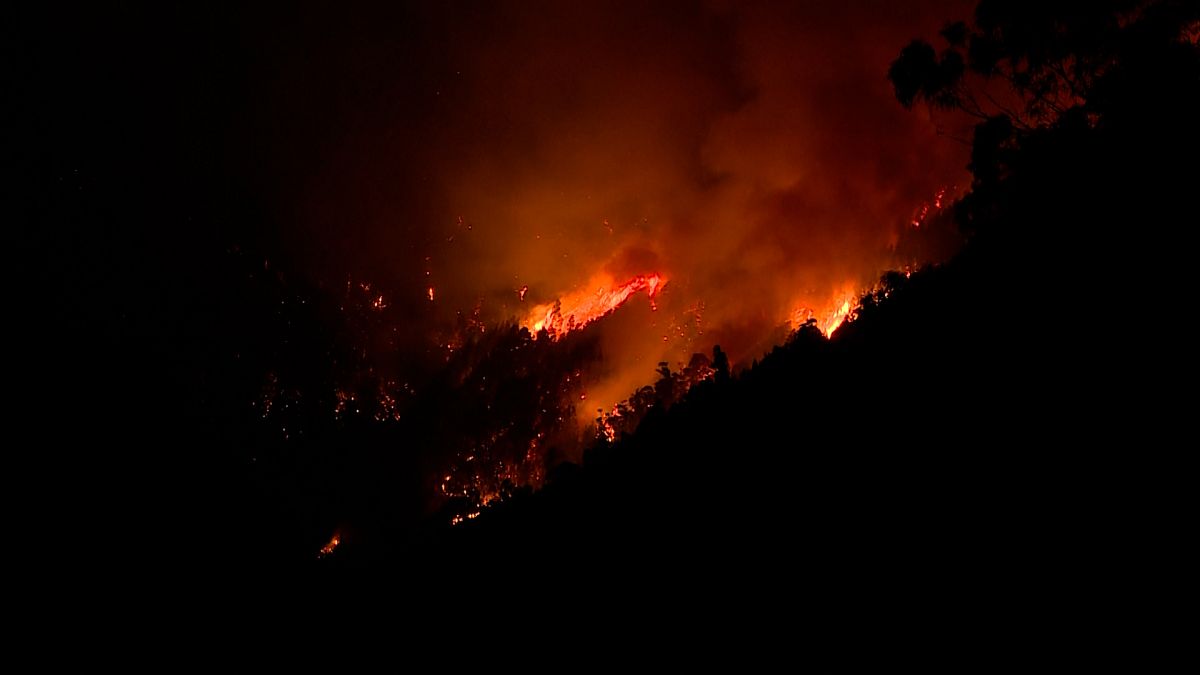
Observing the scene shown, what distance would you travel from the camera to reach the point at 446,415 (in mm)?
104625

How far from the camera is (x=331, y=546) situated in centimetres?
7812

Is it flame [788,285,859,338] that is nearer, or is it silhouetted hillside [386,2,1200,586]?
silhouetted hillside [386,2,1200,586]

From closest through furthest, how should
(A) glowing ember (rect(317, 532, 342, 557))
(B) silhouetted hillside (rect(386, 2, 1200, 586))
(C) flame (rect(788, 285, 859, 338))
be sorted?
1. (B) silhouetted hillside (rect(386, 2, 1200, 586))
2. (C) flame (rect(788, 285, 859, 338))
3. (A) glowing ember (rect(317, 532, 342, 557))

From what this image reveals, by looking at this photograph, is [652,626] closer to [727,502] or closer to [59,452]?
[727,502]

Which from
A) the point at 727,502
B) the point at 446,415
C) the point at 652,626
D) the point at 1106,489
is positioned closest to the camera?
the point at 1106,489

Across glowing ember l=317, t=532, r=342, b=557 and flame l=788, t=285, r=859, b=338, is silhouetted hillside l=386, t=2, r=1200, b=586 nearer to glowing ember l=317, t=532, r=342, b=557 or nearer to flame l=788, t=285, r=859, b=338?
flame l=788, t=285, r=859, b=338

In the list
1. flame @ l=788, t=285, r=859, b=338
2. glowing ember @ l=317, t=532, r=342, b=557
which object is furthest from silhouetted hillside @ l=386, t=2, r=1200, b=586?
glowing ember @ l=317, t=532, r=342, b=557

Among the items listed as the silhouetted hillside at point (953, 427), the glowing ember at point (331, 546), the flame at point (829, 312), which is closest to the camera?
the silhouetted hillside at point (953, 427)

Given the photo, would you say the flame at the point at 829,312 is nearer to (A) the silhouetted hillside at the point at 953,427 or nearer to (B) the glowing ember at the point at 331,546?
(A) the silhouetted hillside at the point at 953,427

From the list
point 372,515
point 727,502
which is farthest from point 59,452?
point 727,502

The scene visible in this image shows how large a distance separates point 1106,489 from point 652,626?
164 inches

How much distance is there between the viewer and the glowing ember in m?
71.7

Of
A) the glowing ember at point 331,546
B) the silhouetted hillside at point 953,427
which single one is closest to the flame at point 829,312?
the silhouetted hillside at point 953,427

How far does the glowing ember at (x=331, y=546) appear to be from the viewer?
235 feet
